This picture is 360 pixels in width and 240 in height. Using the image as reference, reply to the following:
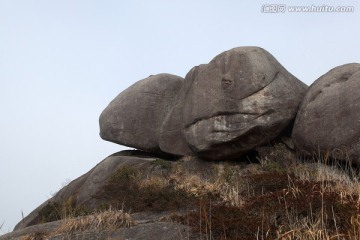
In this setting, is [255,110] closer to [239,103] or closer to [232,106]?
[239,103]

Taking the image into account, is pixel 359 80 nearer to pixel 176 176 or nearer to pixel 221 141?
pixel 221 141

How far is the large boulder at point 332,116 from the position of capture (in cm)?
1253

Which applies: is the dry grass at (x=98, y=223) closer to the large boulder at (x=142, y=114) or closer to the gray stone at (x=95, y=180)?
the gray stone at (x=95, y=180)

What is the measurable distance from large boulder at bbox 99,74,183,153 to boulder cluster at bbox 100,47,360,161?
495 mm

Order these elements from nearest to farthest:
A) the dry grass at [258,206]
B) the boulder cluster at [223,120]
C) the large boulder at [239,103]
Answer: the dry grass at [258,206] < the boulder cluster at [223,120] < the large boulder at [239,103]

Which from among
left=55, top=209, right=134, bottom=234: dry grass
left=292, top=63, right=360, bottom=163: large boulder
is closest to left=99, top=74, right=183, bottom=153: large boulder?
left=292, top=63, right=360, bottom=163: large boulder

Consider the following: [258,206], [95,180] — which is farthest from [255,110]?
[258,206]

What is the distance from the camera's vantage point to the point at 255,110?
14961 millimetres

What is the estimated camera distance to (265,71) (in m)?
15.3

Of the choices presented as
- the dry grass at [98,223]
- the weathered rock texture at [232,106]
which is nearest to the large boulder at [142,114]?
the weathered rock texture at [232,106]

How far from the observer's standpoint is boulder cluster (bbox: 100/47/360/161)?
42.8 ft

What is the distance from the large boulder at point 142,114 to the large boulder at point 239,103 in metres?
2.67

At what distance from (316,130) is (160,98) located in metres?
7.91

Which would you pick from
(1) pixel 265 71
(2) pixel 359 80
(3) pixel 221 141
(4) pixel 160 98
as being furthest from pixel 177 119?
(2) pixel 359 80
